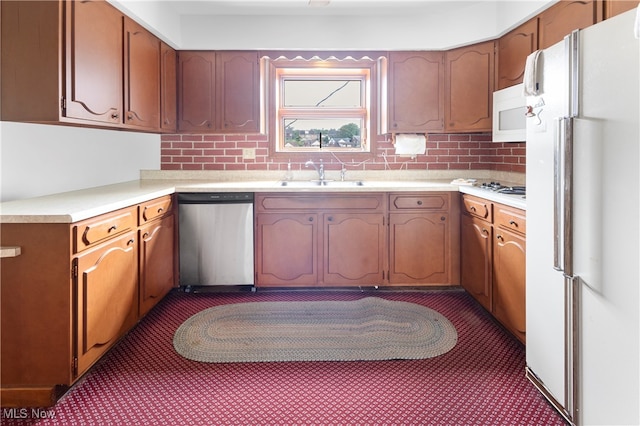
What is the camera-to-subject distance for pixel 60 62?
2137mm

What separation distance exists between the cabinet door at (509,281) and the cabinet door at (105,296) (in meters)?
2.22

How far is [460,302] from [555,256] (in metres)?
1.71

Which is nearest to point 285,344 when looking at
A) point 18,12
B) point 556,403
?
point 556,403

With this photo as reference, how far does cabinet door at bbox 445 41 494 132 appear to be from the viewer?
3.49m

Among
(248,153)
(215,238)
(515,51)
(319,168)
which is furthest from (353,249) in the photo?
(515,51)

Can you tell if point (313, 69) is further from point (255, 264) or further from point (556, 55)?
point (556, 55)

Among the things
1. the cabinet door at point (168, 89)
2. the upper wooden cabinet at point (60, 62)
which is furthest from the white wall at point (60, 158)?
the cabinet door at point (168, 89)

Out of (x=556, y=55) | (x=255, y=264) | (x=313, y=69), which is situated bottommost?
(x=255, y=264)

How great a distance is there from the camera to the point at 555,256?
172cm

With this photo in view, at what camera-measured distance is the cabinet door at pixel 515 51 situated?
114 inches

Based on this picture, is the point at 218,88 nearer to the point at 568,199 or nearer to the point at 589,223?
the point at 568,199

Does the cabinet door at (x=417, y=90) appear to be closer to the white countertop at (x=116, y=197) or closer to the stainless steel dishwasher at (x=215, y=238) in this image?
the white countertop at (x=116, y=197)

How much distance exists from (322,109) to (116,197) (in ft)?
7.01

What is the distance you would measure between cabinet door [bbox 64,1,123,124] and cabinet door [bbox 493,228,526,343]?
251 centimetres
